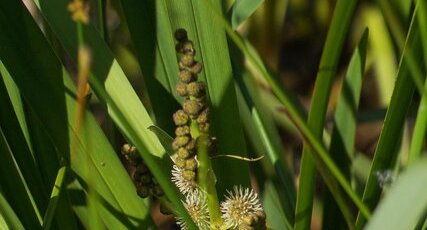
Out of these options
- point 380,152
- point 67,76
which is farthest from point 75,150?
point 380,152

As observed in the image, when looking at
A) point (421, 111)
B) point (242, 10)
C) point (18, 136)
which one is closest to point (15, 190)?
point (18, 136)

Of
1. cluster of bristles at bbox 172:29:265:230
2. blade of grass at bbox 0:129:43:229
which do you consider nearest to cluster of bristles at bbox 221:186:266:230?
cluster of bristles at bbox 172:29:265:230

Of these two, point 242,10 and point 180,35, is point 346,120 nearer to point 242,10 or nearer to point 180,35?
point 242,10

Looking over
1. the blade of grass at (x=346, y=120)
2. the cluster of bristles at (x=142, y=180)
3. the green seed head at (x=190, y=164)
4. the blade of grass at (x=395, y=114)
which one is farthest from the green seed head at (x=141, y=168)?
the blade of grass at (x=346, y=120)

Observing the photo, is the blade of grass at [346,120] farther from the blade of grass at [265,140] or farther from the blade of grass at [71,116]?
the blade of grass at [71,116]

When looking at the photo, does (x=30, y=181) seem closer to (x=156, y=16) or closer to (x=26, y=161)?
(x=26, y=161)

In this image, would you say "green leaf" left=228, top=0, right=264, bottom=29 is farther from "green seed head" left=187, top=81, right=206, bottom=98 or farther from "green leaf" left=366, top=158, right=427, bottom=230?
"green leaf" left=366, top=158, right=427, bottom=230
